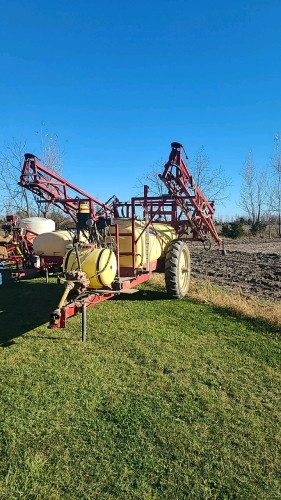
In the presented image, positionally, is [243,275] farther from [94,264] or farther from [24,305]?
[94,264]

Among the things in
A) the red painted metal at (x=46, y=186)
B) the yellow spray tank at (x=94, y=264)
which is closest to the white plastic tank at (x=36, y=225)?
the red painted metal at (x=46, y=186)

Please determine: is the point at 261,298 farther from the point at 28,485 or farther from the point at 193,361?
the point at 28,485

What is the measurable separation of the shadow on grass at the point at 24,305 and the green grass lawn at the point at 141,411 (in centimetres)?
8

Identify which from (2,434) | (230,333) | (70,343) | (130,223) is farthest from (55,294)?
(2,434)

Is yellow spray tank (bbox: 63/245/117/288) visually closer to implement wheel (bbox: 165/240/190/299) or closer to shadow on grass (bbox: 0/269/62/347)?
shadow on grass (bbox: 0/269/62/347)

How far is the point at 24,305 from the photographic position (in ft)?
25.4

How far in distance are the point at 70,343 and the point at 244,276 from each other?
7178 mm

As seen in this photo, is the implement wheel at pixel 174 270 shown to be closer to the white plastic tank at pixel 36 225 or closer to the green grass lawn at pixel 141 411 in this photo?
the green grass lawn at pixel 141 411

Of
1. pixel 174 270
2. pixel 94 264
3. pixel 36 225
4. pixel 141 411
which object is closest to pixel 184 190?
pixel 174 270

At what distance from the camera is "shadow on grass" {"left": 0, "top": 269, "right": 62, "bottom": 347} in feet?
19.9

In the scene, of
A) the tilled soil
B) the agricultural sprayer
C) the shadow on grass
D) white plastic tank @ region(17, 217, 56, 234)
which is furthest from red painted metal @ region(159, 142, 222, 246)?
white plastic tank @ region(17, 217, 56, 234)

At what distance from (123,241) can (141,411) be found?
382 cm

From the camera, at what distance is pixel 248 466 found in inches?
110

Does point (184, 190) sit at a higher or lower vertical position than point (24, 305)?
higher
